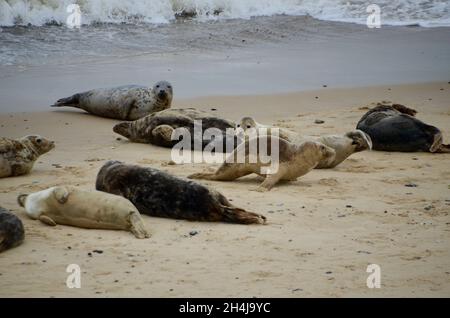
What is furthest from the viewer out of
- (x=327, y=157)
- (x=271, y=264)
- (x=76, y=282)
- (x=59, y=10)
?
(x=59, y=10)

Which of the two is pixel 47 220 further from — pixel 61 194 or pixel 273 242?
pixel 273 242

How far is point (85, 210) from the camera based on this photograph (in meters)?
5.75

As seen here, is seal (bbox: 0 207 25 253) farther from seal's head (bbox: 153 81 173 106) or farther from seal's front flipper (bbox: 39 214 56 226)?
seal's head (bbox: 153 81 173 106)

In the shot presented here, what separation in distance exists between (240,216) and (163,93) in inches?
174

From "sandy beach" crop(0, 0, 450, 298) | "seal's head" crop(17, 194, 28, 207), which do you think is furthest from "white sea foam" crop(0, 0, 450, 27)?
"seal's head" crop(17, 194, 28, 207)

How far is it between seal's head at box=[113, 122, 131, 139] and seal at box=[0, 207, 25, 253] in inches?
146

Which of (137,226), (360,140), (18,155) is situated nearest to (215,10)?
(360,140)

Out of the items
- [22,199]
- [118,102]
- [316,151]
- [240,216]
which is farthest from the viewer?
[118,102]

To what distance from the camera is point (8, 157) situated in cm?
740

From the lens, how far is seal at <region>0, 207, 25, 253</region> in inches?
204

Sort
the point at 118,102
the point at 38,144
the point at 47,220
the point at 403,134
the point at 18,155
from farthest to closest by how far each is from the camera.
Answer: the point at 118,102, the point at 403,134, the point at 38,144, the point at 18,155, the point at 47,220
